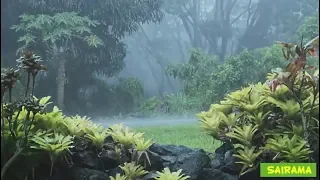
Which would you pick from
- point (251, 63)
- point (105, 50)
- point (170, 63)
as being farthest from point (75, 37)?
point (251, 63)

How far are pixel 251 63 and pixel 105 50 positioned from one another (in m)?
1.30

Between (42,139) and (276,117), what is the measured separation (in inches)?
65.0

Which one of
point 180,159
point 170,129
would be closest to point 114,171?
point 180,159

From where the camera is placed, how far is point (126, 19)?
12.2 feet

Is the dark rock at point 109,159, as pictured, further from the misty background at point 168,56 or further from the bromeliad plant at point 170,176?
the misty background at point 168,56

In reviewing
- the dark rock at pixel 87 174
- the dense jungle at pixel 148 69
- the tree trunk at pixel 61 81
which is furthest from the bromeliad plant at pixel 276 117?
the tree trunk at pixel 61 81

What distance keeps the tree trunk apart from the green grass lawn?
708 millimetres

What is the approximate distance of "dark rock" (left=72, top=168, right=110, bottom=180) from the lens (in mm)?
3037

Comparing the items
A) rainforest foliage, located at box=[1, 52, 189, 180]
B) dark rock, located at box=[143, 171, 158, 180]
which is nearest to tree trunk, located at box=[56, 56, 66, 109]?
rainforest foliage, located at box=[1, 52, 189, 180]

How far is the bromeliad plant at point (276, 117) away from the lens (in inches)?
103

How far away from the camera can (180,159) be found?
318 cm

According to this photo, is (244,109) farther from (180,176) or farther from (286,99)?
(180,176)

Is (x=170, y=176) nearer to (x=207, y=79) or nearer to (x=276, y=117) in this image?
(x=276, y=117)

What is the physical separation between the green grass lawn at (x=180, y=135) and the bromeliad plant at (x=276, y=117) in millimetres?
335
